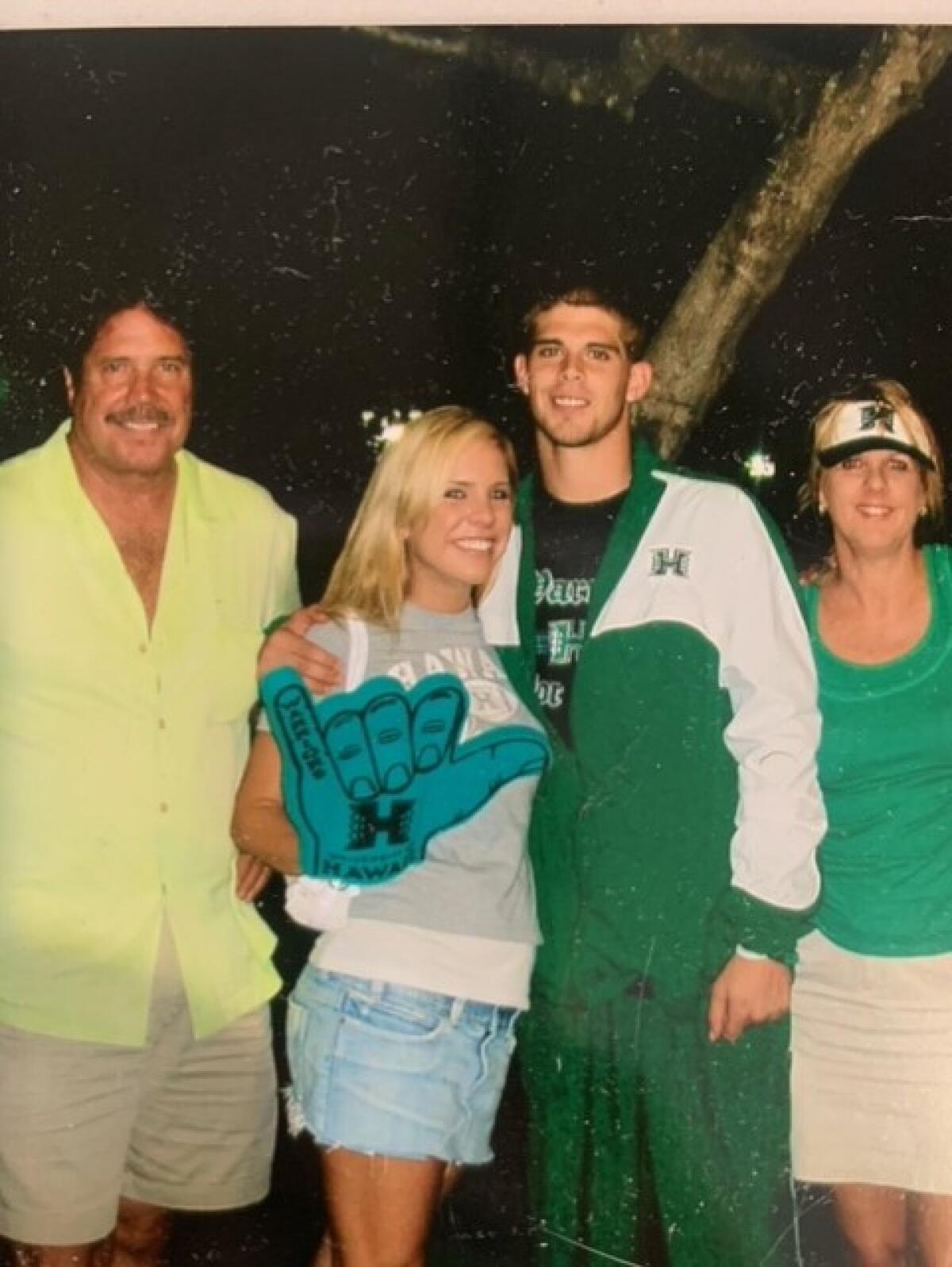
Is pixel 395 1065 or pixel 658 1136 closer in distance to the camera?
pixel 395 1065

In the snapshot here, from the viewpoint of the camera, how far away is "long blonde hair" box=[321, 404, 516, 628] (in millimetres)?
1787

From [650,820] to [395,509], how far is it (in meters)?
0.55

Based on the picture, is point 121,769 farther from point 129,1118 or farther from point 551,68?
point 551,68

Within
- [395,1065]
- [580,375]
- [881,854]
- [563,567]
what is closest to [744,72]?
[580,375]

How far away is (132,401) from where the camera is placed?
1.82m

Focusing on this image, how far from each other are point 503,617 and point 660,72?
0.79 m

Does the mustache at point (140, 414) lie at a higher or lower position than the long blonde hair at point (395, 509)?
higher

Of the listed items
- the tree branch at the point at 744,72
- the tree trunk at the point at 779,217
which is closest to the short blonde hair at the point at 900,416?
the tree trunk at the point at 779,217

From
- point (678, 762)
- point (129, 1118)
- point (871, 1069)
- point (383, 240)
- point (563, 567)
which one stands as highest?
point (383, 240)

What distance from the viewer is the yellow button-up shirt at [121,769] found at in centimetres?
179

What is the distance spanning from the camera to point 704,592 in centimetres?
179

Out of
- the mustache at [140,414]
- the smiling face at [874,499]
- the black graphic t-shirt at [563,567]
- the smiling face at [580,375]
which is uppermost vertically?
the smiling face at [580,375]

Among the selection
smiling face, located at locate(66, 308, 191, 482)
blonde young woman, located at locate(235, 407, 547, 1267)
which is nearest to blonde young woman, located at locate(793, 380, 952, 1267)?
blonde young woman, located at locate(235, 407, 547, 1267)

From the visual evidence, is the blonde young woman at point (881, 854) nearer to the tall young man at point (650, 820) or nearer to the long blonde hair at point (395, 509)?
the tall young man at point (650, 820)
